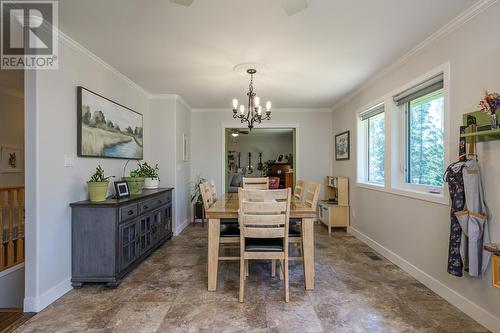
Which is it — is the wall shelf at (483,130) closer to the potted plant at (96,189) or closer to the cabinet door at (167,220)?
the potted plant at (96,189)

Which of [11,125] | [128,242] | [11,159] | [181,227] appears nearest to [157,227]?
[128,242]

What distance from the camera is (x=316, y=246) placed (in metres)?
4.01

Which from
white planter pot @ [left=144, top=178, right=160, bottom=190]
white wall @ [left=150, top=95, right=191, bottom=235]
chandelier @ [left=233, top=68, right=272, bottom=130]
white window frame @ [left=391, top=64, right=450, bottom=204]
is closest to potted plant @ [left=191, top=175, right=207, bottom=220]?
white wall @ [left=150, top=95, right=191, bottom=235]

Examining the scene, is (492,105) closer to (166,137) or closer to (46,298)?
(46,298)

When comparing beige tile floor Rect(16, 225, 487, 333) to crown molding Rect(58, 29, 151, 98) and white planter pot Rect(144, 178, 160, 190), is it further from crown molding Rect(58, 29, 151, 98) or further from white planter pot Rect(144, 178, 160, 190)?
crown molding Rect(58, 29, 151, 98)

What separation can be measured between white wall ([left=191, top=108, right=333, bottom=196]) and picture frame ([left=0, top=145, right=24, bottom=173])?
2.88 metres

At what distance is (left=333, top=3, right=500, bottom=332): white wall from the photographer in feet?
6.47

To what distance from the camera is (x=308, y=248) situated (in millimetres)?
2594

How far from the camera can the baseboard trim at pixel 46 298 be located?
7.24 ft

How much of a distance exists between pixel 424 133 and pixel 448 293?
157cm

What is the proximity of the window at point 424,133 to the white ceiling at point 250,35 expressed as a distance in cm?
47

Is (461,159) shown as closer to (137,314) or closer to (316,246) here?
(316,246)

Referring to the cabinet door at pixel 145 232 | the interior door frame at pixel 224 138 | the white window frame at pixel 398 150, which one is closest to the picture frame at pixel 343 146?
the interior door frame at pixel 224 138

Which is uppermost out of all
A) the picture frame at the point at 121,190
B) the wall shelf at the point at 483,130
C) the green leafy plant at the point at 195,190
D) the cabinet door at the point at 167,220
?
the wall shelf at the point at 483,130
